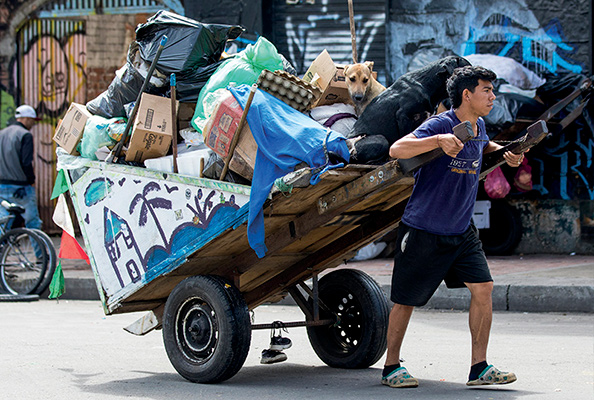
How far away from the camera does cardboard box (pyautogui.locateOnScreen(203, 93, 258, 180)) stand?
4.42 metres

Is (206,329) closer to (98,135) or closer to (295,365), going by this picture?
(295,365)

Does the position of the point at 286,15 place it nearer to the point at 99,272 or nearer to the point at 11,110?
the point at 11,110

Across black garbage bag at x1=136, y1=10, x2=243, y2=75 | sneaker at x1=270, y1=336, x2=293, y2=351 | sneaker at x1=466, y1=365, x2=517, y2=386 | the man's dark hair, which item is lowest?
sneaker at x1=270, y1=336, x2=293, y2=351

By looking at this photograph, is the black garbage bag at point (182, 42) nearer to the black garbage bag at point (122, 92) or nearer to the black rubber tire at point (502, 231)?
the black garbage bag at point (122, 92)

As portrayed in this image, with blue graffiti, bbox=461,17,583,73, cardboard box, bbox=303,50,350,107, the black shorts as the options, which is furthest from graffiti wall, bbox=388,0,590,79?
the black shorts

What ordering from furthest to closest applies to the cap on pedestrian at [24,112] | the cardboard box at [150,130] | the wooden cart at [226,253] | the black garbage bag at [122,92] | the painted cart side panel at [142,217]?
Answer: the cap on pedestrian at [24,112] < the black garbage bag at [122,92] < the cardboard box at [150,130] < the painted cart side panel at [142,217] < the wooden cart at [226,253]

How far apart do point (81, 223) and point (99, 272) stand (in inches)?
13.9

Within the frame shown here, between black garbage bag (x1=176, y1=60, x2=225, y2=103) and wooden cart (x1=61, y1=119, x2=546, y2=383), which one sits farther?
black garbage bag (x1=176, y1=60, x2=225, y2=103)

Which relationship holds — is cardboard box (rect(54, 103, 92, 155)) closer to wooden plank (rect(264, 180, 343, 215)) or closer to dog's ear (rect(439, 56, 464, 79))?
wooden plank (rect(264, 180, 343, 215))

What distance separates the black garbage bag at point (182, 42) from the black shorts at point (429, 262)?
176 centimetres

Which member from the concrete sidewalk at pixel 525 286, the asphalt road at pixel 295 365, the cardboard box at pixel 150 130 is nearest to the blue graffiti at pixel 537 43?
the concrete sidewalk at pixel 525 286

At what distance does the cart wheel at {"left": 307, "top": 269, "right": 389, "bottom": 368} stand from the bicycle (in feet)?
14.7

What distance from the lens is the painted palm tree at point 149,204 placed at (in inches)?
189

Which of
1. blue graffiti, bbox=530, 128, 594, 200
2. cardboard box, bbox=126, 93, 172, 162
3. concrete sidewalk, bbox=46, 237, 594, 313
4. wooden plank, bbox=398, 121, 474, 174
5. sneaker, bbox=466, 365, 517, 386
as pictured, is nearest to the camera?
wooden plank, bbox=398, 121, 474, 174
